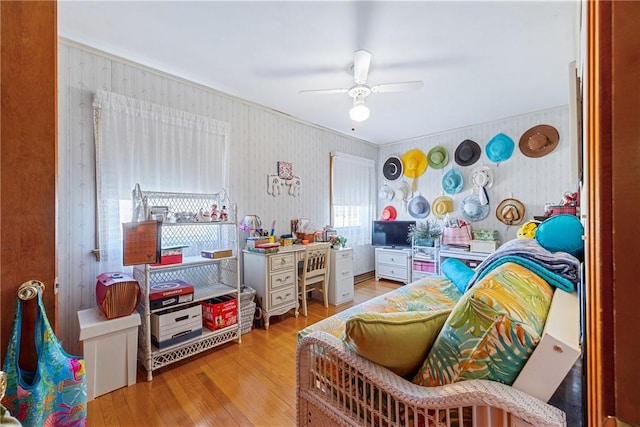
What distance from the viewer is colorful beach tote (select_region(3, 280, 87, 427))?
24.6 inches

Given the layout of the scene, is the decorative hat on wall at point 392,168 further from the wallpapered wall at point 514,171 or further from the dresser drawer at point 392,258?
the dresser drawer at point 392,258

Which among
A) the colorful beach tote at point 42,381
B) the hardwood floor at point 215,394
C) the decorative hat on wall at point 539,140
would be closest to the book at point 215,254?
the hardwood floor at point 215,394

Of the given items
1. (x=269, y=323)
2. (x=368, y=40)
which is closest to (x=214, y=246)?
(x=269, y=323)

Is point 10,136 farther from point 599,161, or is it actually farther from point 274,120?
point 274,120

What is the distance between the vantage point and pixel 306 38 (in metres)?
1.85

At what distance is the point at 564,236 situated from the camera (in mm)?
1442

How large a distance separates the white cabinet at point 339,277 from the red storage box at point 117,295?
82.2 inches

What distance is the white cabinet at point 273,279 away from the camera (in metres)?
2.65

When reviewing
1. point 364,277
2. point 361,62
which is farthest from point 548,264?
point 364,277

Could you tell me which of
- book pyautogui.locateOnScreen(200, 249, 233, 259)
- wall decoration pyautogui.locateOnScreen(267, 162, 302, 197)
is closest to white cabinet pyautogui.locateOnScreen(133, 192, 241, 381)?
book pyautogui.locateOnScreen(200, 249, 233, 259)

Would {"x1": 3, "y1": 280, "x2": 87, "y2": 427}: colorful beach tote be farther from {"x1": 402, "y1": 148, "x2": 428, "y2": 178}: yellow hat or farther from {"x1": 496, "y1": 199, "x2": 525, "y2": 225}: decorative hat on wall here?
{"x1": 402, "y1": 148, "x2": 428, "y2": 178}: yellow hat

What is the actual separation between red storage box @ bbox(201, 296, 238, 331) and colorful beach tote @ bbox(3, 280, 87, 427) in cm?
158

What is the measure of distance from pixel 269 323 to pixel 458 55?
303 centimetres

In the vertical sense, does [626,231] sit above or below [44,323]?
above
